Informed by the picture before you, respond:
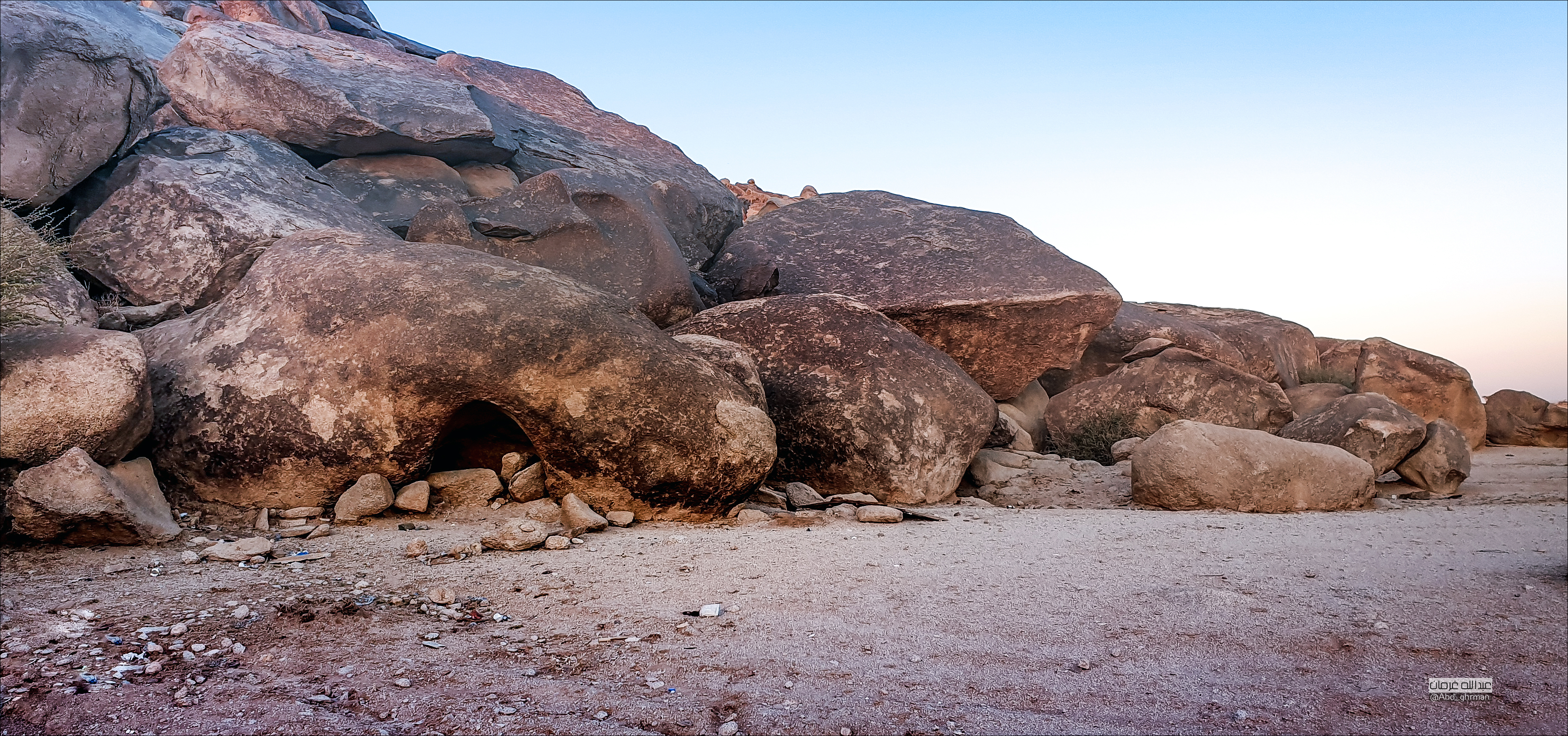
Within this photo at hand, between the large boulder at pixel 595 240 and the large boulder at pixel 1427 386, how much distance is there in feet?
27.1

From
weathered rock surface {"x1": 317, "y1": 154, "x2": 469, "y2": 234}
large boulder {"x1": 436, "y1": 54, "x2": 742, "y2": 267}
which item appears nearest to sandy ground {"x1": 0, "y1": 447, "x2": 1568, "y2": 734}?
weathered rock surface {"x1": 317, "y1": 154, "x2": 469, "y2": 234}

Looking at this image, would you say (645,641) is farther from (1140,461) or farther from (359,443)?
(1140,461)

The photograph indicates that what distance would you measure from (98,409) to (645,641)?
2952mm

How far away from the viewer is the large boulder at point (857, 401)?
616 centimetres

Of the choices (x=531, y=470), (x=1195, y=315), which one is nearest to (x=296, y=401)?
(x=531, y=470)

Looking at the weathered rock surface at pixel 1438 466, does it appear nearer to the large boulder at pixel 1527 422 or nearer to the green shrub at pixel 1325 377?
the green shrub at pixel 1325 377

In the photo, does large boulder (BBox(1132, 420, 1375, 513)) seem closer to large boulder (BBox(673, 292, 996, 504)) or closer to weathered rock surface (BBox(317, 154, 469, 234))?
large boulder (BBox(673, 292, 996, 504))

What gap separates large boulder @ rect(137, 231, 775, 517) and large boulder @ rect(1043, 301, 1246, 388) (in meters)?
6.16

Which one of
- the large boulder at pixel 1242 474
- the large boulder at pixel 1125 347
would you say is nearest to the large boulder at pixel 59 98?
the large boulder at pixel 1242 474

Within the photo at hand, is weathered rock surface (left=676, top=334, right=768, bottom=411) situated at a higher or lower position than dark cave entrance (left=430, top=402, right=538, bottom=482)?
higher

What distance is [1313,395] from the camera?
982 centimetres

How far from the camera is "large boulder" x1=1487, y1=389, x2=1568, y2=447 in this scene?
10953 millimetres

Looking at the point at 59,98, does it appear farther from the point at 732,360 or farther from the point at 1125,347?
the point at 1125,347

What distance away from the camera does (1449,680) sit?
258cm
